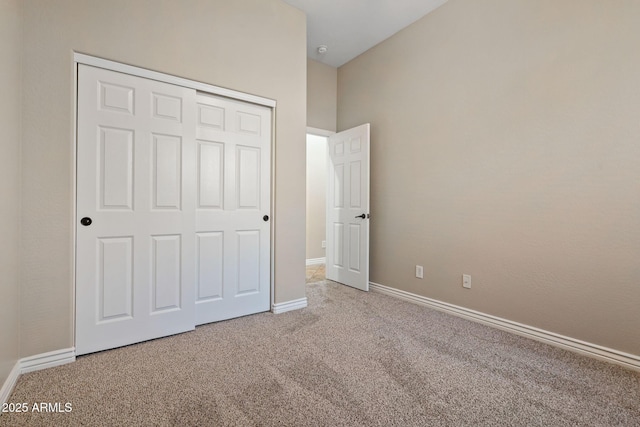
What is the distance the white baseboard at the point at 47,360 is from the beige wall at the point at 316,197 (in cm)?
367

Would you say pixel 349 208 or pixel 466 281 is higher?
pixel 349 208

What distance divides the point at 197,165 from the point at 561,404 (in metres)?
2.82

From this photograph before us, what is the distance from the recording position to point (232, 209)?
102 inches

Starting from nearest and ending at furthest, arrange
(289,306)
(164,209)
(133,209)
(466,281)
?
(133,209) → (164,209) → (466,281) → (289,306)

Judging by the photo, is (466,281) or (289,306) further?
(289,306)

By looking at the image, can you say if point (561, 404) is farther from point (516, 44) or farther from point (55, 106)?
point (55, 106)

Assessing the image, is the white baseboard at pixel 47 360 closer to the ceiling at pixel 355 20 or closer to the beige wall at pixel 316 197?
the ceiling at pixel 355 20

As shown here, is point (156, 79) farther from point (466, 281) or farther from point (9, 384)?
point (466, 281)

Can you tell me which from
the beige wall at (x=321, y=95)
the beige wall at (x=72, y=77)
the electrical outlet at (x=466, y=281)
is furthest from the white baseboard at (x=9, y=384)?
the beige wall at (x=321, y=95)

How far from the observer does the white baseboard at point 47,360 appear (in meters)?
1.73

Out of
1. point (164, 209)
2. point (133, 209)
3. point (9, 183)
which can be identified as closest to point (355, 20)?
point (164, 209)

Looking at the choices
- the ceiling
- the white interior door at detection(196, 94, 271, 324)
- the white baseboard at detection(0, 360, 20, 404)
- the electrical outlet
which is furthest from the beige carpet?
the ceiling

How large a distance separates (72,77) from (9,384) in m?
1.83

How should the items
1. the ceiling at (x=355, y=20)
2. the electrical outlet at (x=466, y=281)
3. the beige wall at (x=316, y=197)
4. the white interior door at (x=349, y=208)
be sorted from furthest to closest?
the beige wall at (x=316, y=197) → the white interior door at (x=349, y=208) → the ceiling at (x=355, y=20) → the electrical outlet at (x=466, y=281)
